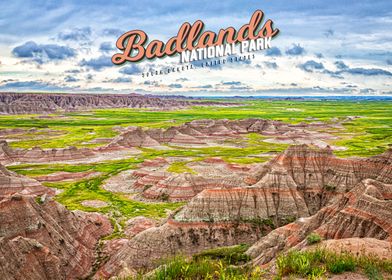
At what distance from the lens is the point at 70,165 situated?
93250mm

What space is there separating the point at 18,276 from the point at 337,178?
40271mm

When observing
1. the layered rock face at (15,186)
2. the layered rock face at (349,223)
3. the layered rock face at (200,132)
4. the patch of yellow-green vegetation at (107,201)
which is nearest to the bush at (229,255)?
the layered rock face at (349,223)

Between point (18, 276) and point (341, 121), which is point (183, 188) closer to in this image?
point (18, 276)

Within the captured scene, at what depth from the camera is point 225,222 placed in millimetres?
40094

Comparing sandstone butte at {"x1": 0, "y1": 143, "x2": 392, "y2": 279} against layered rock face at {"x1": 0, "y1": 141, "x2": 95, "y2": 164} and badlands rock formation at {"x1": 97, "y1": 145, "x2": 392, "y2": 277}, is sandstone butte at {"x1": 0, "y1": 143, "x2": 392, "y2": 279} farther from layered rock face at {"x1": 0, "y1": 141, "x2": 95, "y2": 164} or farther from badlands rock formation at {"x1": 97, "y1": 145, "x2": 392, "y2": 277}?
layered rock face at {"x1": 0, "y1": 141, "x2": 95, "y2": 164}

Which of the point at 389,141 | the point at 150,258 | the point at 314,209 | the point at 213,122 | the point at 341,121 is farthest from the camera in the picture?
the point at 341,121

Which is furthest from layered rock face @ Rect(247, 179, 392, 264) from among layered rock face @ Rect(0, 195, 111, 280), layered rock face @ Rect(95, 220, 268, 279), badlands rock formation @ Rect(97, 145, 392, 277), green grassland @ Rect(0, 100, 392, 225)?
green grassland @ Rect(0, 100, 392, 225)

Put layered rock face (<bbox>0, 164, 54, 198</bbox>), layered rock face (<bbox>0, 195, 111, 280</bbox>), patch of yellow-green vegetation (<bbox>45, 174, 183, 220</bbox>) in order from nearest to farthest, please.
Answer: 1. layered rock face (<bbox>0, 195, 111, 280</bbox>)
2. layered rock face (<bbox>0, 164, 54, 198</bbox>)
3. patch of yellow-green vegetation (<bbox>45, 174, 183, 220</bbox>)

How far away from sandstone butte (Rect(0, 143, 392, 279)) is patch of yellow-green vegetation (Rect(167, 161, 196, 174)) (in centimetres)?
2820

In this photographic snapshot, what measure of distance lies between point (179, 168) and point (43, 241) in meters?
52.9

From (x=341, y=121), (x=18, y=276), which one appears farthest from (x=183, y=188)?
(x=341, y=121)

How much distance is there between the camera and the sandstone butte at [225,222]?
2695 cm

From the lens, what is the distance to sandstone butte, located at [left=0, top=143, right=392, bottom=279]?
88.4 ft

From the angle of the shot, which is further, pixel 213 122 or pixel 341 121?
pixel 341 121
